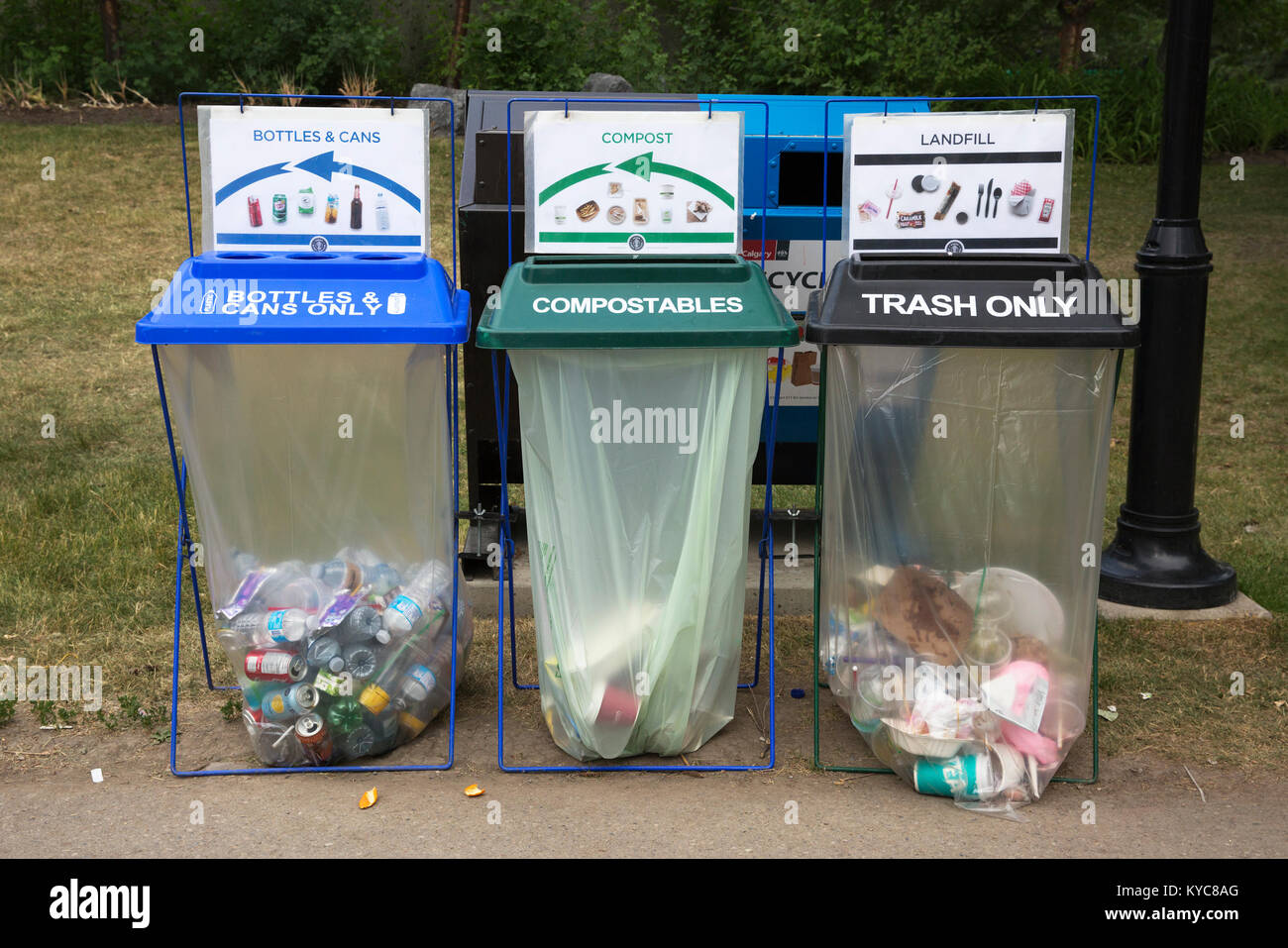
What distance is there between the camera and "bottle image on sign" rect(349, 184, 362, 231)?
3.61 m

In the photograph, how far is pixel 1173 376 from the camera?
Answer: 4336 mm

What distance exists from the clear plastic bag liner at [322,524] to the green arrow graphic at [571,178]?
611mm

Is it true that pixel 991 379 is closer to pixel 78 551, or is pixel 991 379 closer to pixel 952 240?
pixel 952 240

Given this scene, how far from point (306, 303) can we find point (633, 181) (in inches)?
39.8

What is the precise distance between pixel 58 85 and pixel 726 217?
36.6 ft

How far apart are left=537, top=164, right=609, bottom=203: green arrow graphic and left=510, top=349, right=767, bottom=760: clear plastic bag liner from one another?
62 cm

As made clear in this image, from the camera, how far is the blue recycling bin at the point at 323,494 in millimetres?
3359

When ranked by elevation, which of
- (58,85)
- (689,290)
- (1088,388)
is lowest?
(1088,388)

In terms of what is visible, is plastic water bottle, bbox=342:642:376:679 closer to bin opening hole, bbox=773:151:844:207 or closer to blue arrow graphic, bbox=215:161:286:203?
blue arrow graphic, bbox=215:161:286:203

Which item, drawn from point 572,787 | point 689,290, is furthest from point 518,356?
point 572,787

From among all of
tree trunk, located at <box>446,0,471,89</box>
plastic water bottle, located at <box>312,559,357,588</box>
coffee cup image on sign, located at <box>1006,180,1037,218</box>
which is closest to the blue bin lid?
plastic water bottle, located at <box>312,559,357,588</box>

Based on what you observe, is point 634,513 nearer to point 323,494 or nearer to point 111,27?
point 323,494

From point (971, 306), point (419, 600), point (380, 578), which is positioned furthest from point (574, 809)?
point (971, 306)

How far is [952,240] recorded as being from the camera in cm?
364
